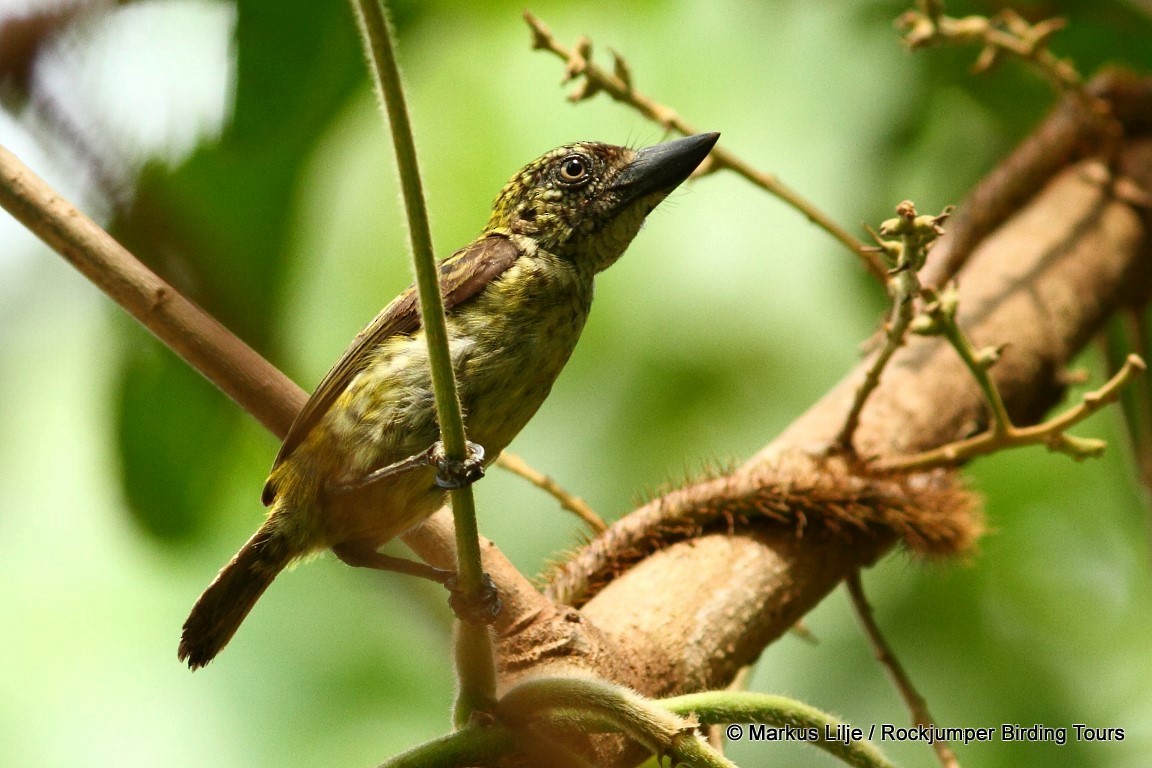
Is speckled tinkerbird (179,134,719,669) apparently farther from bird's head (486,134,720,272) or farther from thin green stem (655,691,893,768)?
thin green stem (655,691,893,768)

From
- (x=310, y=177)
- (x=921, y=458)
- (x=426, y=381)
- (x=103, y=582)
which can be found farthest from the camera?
(x=103, y=582)

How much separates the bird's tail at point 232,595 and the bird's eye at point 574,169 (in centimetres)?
77

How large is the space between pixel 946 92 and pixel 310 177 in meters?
2.10

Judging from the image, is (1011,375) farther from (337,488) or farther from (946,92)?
(337,488)

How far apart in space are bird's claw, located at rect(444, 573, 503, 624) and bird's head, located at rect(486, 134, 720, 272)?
641 millimetres

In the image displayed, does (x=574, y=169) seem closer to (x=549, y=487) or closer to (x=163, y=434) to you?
(x=549, y=487)

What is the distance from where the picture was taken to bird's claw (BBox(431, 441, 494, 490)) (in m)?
1.20

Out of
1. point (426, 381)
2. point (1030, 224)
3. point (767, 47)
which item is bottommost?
point (426, 381)

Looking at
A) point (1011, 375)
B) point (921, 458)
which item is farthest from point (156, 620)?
point (1011, 375)

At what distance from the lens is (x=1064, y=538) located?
140 inches

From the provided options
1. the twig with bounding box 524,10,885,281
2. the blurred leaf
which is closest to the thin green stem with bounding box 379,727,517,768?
the twig with bounding box 524,10,885,281

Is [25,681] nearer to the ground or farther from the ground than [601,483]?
nearer to the ground

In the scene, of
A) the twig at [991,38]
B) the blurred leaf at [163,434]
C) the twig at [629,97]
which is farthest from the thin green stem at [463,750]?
the twig at [991,38]

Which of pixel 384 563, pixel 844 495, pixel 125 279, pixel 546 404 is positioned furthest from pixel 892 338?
pixel 546 404
